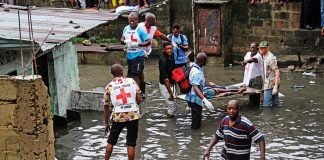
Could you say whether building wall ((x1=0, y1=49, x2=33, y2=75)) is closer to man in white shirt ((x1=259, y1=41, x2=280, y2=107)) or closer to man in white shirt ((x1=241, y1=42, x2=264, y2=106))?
A: man in white shirt ((x1=241, y1=42, x2=264, y2=106))

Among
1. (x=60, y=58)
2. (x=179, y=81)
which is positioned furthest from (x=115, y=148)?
(x=60, y=58)

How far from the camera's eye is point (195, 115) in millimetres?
13242

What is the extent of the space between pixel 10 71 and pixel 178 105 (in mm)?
3989

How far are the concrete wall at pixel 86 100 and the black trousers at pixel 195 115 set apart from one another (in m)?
2.41

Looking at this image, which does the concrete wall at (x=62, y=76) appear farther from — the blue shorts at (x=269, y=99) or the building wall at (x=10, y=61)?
the blue shorts at (x=269, y=99)

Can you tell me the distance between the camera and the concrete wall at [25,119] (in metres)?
8.98

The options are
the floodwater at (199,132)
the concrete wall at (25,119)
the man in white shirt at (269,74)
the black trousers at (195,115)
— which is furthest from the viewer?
the man in white shirt at (269,74)

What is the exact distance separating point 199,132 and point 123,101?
9.95ft

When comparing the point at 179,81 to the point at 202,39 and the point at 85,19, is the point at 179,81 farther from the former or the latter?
the point at 202,39

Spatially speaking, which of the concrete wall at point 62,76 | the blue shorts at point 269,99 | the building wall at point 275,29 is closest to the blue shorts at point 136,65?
the concrete wall at point 62,76

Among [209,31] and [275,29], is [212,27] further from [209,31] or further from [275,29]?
[275,29]

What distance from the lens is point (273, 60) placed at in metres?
14.4

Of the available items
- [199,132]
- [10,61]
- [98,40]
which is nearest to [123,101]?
[199,132]

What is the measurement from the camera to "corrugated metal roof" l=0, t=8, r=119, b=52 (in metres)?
12.2
